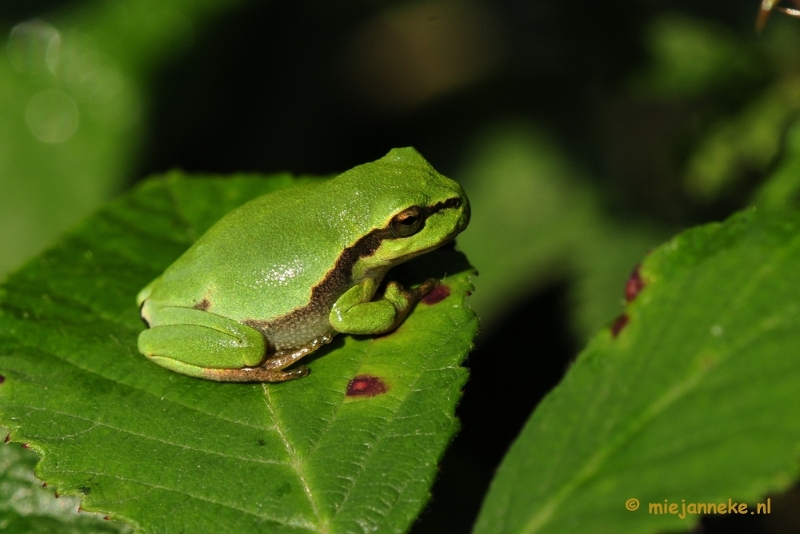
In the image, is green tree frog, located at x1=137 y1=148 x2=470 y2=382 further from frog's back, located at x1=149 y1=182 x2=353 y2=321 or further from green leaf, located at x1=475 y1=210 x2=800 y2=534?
green leaf, located at x1=475 y1=210 x2=800 y2=534

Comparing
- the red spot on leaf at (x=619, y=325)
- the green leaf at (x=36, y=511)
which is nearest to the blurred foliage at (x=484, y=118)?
the green leaf at (x=36, y=511)

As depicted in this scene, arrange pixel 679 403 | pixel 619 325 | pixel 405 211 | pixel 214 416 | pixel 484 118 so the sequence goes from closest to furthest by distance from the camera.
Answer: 1. pixel 679 403
2. pixel 619 325
3. pixel 214 416
4. pixel 405 211
5. pixel 484 118

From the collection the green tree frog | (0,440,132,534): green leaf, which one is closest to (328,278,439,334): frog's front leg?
the green tree frog

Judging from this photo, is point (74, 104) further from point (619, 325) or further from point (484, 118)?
point (619, 325)

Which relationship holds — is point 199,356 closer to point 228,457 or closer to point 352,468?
point 228,457

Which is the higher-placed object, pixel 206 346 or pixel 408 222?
pixel 408 222

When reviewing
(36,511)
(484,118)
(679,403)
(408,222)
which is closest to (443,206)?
(408,222)
